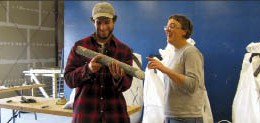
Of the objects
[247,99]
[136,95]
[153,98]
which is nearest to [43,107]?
[153,98]

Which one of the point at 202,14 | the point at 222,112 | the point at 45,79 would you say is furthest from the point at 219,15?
the point at 45,79

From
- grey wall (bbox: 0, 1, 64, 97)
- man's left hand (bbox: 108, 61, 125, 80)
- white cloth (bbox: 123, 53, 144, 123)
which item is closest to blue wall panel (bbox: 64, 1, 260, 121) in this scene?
white cloth (bbox: 123, 53, 144, 123)

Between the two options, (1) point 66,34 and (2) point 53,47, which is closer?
(1) point 66,34

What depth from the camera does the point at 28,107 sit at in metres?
2.77

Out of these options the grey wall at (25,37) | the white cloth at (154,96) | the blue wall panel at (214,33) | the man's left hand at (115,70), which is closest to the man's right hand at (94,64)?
the man's left hand at (115,70)

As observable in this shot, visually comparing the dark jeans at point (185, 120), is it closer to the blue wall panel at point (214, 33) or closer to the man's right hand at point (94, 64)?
the man's right hand at point (94, 64)

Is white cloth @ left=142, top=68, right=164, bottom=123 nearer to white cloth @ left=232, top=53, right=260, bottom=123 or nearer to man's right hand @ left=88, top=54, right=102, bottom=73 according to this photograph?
white cloth @ left=232, top=53, right=260, bottom=123

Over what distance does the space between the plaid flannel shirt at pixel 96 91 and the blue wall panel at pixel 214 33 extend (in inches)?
97.4

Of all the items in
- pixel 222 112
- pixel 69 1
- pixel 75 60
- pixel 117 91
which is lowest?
pixel 222 112

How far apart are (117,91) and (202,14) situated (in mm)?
2583

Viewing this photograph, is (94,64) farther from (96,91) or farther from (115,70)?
(96,91)

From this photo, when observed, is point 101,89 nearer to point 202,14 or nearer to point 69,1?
point 202,14

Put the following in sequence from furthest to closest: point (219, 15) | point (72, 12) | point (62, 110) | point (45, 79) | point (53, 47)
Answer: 1. point (53, 47)
2. point (45, 79)
3. point (72, 12)
4. point (219, 15)
5. point (62, 110)

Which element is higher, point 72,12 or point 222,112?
point 72,12
